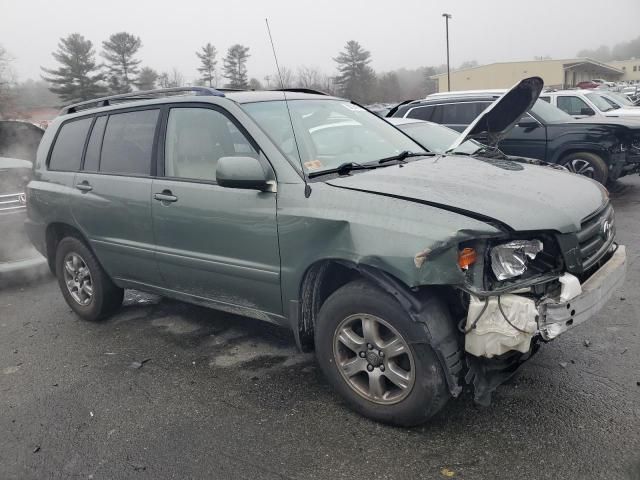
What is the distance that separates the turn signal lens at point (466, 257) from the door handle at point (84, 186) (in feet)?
10.3

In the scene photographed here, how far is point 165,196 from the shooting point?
12.3 feet

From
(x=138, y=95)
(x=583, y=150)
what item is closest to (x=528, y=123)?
(x=583, y=150)

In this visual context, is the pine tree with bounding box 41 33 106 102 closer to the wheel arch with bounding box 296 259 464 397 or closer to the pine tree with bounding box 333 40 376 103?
the pine tree with bounding box 333 40 376 103

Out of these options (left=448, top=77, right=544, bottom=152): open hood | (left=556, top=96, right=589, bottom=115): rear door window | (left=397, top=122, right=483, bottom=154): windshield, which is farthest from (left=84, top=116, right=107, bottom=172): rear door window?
(left=556, top=96, right=589, bottom=115): rear door window

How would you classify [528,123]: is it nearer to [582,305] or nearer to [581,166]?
[581,166]

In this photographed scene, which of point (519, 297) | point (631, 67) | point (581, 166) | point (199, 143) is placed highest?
point (631, 67)

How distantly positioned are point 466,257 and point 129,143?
9.33 feet

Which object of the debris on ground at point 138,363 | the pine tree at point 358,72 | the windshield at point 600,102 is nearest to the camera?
the debris on ground at point 138,363

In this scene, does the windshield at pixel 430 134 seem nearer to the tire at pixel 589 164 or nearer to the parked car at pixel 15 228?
the tire at pixel 589 164

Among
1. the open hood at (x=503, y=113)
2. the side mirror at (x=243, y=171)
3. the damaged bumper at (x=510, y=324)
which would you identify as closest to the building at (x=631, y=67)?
the open hood at (x=503, y=113)

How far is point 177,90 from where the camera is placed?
395cm

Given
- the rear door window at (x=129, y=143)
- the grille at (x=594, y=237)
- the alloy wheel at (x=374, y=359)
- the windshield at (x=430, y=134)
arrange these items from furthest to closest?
the windshield at (x=430, y=134) < the rear door window at (x=129, y=143) < the alloy wheel at (x=374, y=359) < the grille at (x=594, y=237)

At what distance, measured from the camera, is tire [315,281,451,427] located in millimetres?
2697

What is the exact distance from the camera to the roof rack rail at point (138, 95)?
12.3 ft
